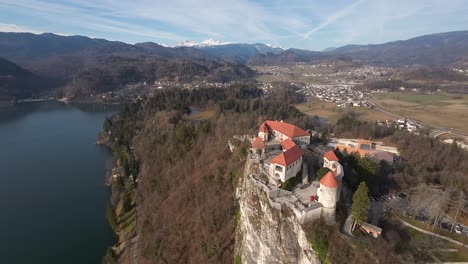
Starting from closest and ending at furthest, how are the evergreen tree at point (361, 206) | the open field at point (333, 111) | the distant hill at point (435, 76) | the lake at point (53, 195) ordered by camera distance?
the evergreen tree at point (361, 206)
the lake at point (53, 195)
the open field at point (333, 111)
the distant hill at point (435, 76)

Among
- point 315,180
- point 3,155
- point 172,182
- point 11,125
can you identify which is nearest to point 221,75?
point 11,125

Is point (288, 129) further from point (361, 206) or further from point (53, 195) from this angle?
point (53, 195)

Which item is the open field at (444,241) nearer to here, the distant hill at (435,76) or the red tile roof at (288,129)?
the red tile roof at (288,129)

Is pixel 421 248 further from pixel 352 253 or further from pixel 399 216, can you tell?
pixel 352 253

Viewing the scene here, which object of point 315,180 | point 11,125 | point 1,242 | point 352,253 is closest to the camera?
point 352,253

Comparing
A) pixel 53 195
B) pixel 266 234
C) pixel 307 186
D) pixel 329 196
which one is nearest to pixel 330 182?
pixel 329 196

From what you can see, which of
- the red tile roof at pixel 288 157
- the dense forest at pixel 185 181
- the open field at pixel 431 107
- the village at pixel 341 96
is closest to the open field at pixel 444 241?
the red tile roof at pixel 288 157
